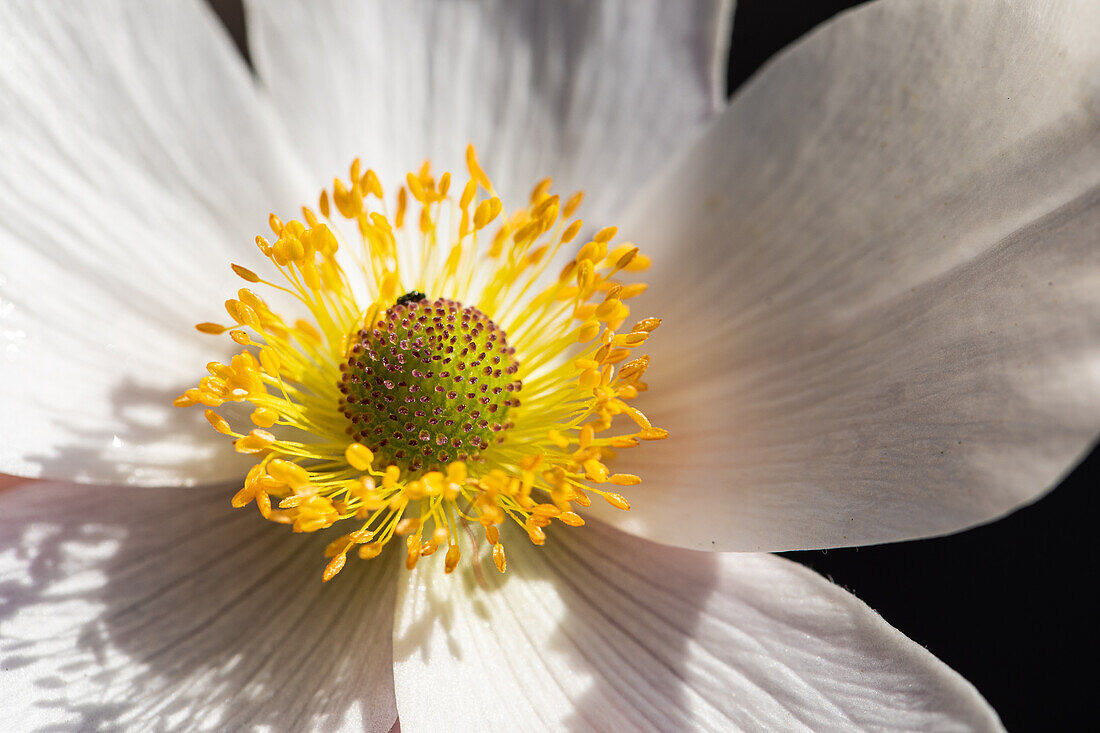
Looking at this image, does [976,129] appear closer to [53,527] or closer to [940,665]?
[940,665]

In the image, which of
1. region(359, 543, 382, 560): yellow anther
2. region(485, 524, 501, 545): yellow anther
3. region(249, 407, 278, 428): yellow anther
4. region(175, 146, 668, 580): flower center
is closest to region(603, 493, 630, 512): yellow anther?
region(175, 146, 668, 580): flower center

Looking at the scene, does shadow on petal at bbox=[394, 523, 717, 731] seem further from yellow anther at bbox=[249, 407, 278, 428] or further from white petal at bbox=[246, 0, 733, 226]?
white petal at bbox=[246, 0, 733, 226]

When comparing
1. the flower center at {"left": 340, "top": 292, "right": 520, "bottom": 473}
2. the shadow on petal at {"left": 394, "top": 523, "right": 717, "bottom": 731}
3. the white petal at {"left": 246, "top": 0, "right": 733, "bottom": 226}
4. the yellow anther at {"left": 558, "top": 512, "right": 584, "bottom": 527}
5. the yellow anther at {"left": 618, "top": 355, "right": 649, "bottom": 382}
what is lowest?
the shadow on petal at {"left": 394, "top": 523, "right": 717, "bottom": 731}

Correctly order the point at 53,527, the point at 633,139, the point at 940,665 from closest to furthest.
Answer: the point at 940,665 < the point at 53,527 < the point at 633,139

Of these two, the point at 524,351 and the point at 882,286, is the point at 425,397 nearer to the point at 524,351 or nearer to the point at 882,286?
the point at 524,351

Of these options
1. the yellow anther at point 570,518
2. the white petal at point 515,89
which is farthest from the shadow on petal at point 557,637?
the white petal at point 515,89

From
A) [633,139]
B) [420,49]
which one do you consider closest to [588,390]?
[633,139]

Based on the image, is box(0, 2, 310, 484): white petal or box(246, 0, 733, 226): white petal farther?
box(246, 0, 733, 226): white petal
